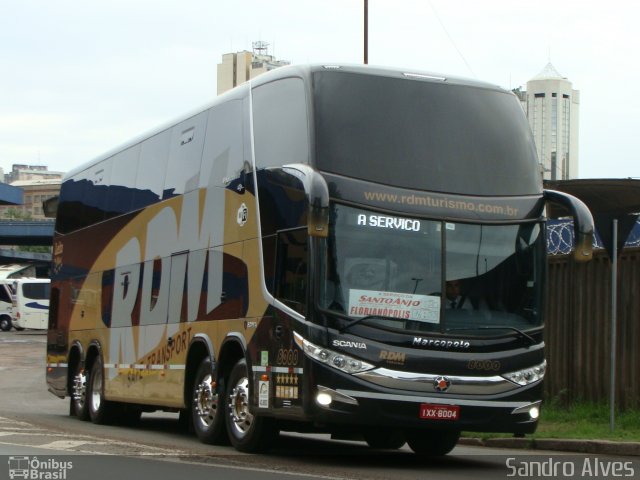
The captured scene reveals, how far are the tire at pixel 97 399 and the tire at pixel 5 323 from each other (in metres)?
54.9

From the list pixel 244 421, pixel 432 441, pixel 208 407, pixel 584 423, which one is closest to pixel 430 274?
pixel 244 421

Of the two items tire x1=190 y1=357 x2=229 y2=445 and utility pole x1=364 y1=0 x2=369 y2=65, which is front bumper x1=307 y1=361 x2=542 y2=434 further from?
utility pole x1=364 y1=0 x2=369 y2=65

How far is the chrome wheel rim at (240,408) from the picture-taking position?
13508mm

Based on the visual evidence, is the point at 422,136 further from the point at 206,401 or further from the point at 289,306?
the point at 206,401

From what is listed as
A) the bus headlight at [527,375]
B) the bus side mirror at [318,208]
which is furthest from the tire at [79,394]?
the bus side mirror at [318,208]

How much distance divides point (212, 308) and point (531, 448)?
442 cm

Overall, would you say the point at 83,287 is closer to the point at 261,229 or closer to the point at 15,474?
the point at 261,229

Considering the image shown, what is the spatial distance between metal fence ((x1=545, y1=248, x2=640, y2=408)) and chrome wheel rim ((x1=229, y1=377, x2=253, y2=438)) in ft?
20.0

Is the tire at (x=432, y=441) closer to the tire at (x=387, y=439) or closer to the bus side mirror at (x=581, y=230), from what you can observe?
the tire at (x=387, y=439)

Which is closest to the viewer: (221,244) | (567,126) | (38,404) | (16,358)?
(221,244)

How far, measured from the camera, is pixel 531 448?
1558cm

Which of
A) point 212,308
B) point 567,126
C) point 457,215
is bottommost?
point 212,308

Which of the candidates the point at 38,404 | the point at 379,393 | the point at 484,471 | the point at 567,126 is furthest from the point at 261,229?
the point at 567,126

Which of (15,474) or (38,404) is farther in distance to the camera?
(38,404)
